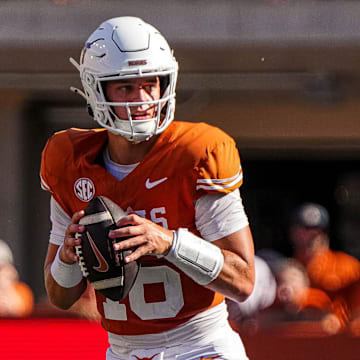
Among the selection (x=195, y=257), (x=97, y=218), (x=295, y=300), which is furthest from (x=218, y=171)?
(x=295, y=300)

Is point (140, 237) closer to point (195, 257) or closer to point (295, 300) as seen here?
point (195, 257)

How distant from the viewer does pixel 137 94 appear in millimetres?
2346

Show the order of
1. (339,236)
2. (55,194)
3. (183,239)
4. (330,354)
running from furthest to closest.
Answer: (339,236) → (330,354) → (55,194) → (183,239)

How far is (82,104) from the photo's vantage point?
7930 millimetres

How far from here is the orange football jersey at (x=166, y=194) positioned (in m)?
2.32

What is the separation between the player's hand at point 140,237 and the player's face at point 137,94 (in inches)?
12.8

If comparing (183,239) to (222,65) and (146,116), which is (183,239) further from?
(222,65)

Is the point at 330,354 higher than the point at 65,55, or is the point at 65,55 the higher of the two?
the point at 65,55

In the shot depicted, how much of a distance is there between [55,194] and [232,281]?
2.05 feet

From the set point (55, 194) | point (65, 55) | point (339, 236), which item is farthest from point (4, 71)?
point (55, 194)

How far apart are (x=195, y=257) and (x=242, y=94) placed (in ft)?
19.2

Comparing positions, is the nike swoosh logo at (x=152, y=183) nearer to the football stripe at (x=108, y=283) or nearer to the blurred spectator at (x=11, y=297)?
the football stripe at (x=108, y=283)

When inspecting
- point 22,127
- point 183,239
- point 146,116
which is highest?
point 146,116

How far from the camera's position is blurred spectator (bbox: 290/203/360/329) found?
475 centimetres
